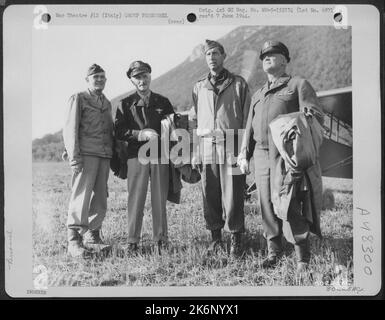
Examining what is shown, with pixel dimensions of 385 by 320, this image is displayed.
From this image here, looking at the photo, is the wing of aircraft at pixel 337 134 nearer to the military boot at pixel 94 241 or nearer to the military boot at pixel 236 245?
the military boot at pixel 236 245

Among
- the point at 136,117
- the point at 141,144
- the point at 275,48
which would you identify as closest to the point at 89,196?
the point at 141,144

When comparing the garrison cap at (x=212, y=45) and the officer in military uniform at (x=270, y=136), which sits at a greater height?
the garrison cap at (x=212, y=45)

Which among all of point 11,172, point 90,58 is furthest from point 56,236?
point 90,58

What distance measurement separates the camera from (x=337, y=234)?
332 centimetres

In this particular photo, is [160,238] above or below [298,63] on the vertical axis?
below

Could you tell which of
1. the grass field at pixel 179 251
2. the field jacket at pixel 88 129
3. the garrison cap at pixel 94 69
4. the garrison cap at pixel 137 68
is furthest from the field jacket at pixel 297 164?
the garrison cap at pixel 94 69

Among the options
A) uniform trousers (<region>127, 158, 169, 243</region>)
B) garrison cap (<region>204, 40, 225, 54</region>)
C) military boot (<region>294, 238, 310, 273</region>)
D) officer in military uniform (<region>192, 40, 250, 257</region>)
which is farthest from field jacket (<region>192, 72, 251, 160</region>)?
military boot (<region>294, 238, 310, 273</region>)

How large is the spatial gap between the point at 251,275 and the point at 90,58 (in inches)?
63.6

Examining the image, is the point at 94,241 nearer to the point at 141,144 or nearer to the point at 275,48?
the point at 141,144

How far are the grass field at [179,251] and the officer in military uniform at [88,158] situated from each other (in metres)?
0.06

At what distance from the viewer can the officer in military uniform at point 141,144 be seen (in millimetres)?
3275

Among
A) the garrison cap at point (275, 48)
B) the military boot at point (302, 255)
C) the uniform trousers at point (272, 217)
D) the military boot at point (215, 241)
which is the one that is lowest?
the military boot at point (302, 255)
